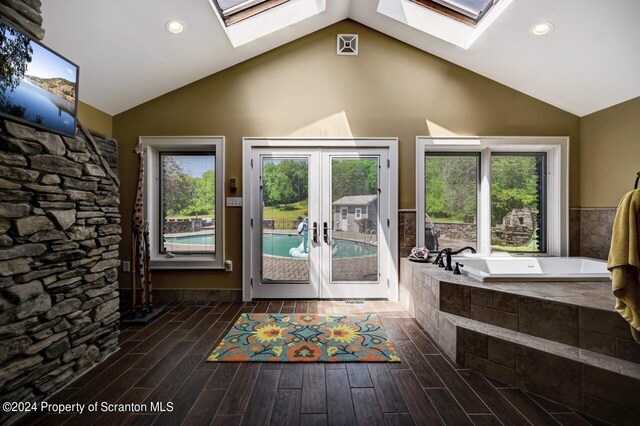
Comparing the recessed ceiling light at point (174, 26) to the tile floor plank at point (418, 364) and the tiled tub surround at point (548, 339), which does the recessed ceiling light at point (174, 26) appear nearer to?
the tiled tub surround at point (548, 339)

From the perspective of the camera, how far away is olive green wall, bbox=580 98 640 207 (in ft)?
9.16

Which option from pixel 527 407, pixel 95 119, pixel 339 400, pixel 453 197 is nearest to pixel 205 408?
pixel 339 400

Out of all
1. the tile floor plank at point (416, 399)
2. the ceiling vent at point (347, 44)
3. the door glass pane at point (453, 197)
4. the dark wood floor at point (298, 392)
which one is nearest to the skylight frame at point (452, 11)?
the ceiling vent at point (347, 44)

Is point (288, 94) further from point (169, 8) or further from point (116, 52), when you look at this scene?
point (116, 52)

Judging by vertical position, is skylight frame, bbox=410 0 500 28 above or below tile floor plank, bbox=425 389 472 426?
above

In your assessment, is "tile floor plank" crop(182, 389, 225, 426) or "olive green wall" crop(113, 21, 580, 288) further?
"olive green wall" crop(113, 21, 580, 288)

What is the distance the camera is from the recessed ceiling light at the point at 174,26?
2.50m

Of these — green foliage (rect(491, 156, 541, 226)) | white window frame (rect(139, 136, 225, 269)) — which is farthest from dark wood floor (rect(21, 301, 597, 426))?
green foliage (rect(491, 156, 541, 226))

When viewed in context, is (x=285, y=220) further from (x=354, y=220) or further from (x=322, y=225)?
(x=354, y=220)

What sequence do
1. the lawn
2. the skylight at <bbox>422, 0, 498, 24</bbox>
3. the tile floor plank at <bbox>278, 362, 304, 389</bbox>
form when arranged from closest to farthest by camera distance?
the tile floor plank at <bbox>278, 362, 304, 389</bbox>, the skylight at <bbox>422, 0, 498, 24</bbox>, the lawn

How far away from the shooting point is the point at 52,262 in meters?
1.71

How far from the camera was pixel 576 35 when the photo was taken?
2.43 meters

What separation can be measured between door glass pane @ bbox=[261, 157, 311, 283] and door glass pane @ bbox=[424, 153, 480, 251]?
159cm

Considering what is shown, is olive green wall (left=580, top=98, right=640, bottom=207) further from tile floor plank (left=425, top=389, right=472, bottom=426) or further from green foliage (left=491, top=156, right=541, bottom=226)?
tile floor plank (left=425, top=389, right=472, bottom=426)
